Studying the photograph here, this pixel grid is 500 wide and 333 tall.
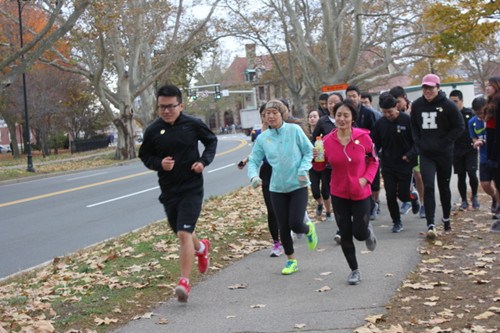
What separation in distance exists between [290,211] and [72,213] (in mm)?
9356

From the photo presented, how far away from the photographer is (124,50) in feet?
138

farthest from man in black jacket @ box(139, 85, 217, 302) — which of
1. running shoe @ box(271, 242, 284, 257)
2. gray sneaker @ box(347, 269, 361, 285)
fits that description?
running shoe @ box(271, 242, 284, 257)

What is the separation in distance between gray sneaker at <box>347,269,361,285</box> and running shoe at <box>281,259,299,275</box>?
86 cm

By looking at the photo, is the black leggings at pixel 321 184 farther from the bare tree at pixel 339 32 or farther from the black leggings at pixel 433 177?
the bare tree at pixel 339 32

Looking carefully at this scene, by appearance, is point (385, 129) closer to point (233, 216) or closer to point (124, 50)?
point (233, 216)

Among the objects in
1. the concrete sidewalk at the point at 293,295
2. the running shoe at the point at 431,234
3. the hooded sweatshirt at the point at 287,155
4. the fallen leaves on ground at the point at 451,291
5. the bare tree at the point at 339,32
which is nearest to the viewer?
the fallen leaves on ground at the point at 451,291

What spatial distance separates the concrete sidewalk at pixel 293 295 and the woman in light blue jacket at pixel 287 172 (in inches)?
19.6

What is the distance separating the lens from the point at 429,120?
9.15 meters

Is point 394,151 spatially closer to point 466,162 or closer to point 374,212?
point 374,212

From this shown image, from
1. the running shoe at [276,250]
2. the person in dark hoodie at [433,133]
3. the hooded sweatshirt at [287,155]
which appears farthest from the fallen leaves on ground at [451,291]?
the running shoe at [276,250]

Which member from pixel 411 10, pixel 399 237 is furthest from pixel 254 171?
pixel 411 10

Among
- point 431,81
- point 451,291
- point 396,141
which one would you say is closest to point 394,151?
point 396,141

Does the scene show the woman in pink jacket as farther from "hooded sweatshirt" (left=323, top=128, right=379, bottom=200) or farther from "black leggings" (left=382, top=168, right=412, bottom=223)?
"black leggings" (left=382, top=168, right=412, bottom=223)

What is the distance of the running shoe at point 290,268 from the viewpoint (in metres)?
7.55
